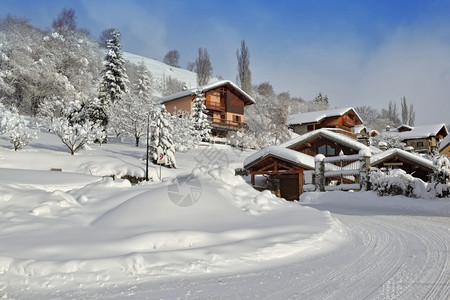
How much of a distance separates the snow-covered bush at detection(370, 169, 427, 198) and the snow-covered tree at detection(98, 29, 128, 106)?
114 feet

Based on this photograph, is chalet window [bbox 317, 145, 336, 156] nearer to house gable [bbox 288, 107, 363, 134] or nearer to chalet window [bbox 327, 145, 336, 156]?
chalet window [bbox 327, 145, 336, 156]

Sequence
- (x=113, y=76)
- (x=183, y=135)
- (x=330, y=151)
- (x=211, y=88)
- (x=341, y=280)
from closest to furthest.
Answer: (x=341, y=280) → (x=330, y=151) → (x=183, y=135) → (x=113, y=76) → (x=211, y=88)

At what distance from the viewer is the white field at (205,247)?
12.3 feet

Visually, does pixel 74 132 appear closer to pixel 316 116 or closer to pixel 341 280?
pixel 341 280

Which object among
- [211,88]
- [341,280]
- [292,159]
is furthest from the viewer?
[211,88]

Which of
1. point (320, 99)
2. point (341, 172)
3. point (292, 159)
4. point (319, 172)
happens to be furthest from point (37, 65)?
point (320, 99)

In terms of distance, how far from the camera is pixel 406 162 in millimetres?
21250

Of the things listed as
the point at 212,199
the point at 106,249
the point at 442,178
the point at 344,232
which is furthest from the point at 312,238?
the point at 442,178

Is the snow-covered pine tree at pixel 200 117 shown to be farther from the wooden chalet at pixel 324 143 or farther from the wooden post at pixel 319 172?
the wooden post at pixel 319 172

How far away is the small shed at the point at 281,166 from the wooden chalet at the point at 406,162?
17.6ft

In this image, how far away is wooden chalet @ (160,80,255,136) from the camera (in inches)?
1799

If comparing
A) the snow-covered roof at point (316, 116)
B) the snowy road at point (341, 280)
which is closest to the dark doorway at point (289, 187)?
the snowy road at point (341, 280)

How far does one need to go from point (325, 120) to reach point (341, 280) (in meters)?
46.1

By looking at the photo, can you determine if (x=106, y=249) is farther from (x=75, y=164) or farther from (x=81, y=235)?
(x=75, y=164)
